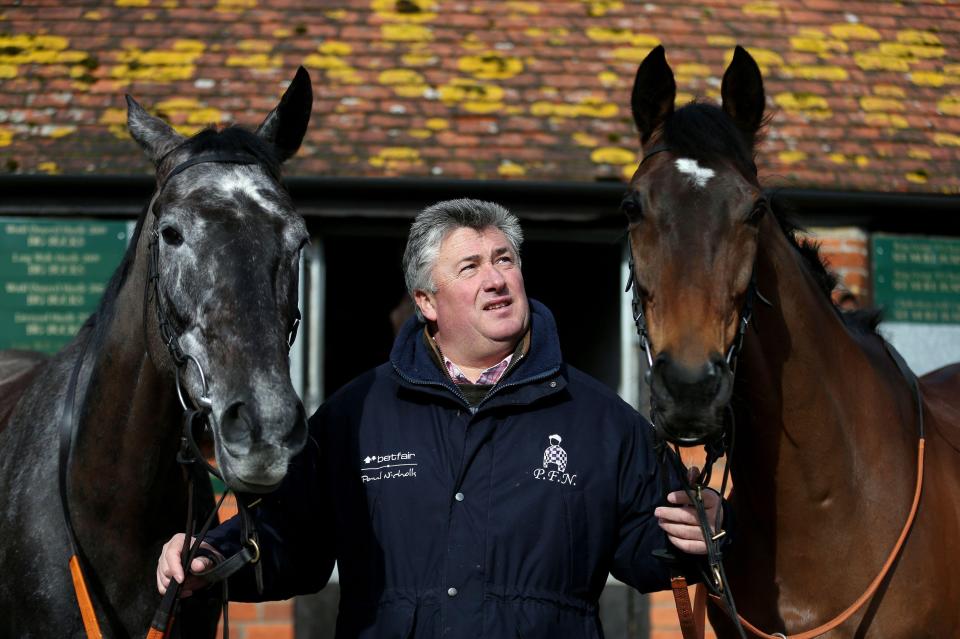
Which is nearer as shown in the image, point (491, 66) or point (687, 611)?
point (687, 611)

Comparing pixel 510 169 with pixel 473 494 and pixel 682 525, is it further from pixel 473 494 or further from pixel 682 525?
pixel 682 525

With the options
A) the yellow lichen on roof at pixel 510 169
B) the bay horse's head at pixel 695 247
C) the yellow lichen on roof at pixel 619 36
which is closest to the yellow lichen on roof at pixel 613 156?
the yellow lichen on roof at pixel 510 169

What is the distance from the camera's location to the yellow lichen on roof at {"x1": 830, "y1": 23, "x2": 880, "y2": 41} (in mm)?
7449

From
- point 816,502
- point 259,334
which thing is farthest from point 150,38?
point 816,502

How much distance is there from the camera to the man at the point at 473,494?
281 centimetres

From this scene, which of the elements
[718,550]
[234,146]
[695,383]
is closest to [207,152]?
[234,146]

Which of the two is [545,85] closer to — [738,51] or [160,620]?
[738,51]

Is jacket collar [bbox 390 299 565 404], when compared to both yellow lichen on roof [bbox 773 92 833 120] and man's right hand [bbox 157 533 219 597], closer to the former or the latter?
man's right hand [bbox 157 533 219 597]

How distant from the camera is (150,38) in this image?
715cm

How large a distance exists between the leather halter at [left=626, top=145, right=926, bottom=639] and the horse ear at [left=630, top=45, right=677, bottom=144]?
0.72 feet

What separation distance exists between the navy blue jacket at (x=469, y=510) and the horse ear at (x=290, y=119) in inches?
35.1

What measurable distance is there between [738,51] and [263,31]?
15.2 ft

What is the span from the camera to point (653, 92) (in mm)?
3391

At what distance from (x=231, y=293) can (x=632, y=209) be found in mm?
1144
